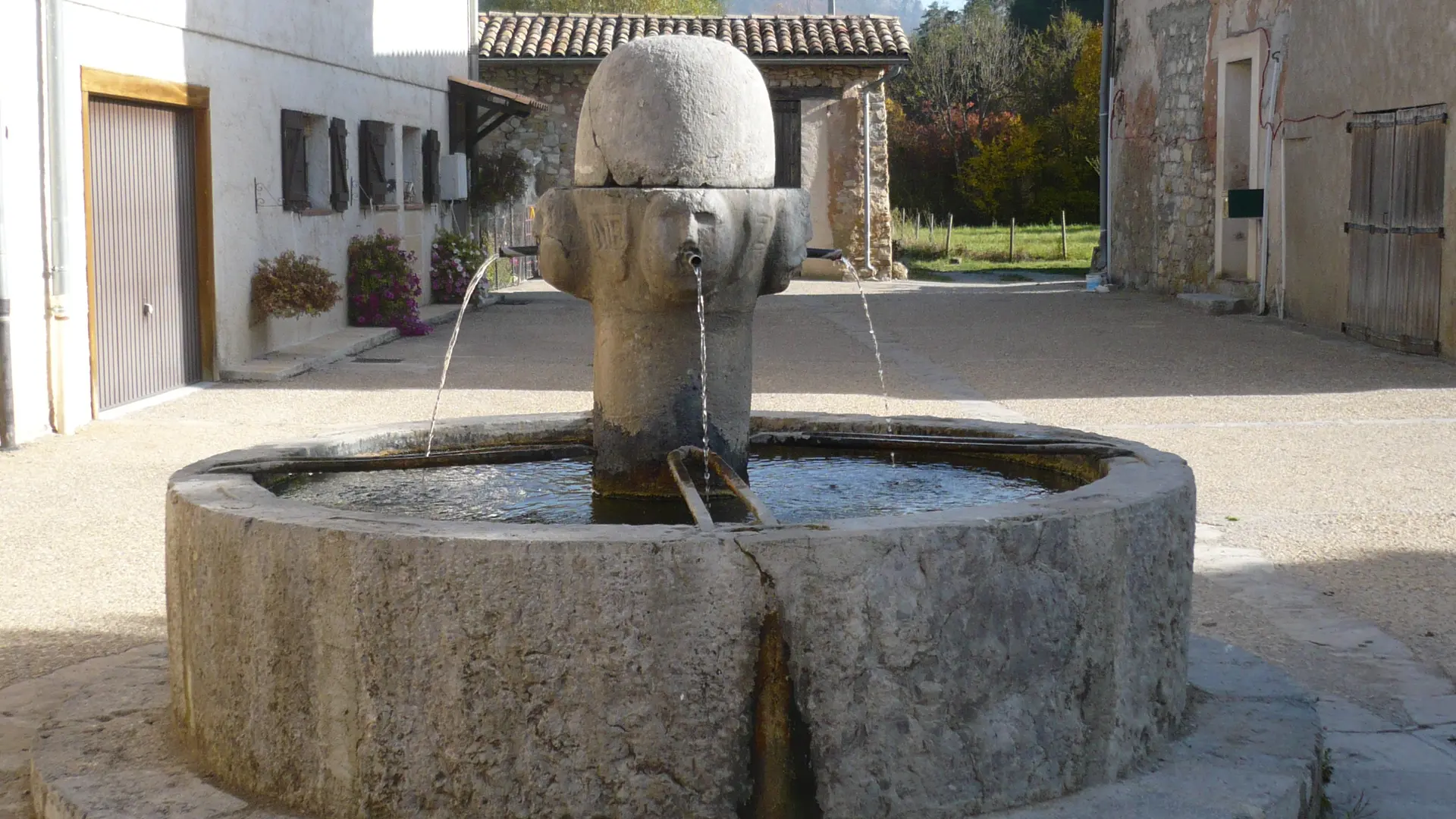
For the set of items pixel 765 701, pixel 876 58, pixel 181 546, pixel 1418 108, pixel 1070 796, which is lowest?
pixel 1070 796

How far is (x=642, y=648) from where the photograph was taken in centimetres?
290

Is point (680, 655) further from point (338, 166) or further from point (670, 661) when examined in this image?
point (338, 166)

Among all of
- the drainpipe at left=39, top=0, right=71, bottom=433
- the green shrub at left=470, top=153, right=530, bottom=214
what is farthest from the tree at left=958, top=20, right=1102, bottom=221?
the drainpipe at left=39, top=0, right=71, bottom=433

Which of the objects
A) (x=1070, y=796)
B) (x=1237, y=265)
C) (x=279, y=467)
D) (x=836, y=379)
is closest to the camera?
(x=1070, y=796)

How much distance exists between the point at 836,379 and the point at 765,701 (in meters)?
8.05

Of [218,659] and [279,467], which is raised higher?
[279,467]

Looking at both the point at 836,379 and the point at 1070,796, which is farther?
the point at 836,379

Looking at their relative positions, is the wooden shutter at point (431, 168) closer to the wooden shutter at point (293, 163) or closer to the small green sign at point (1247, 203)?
the wooden shutter at point (293, 163)

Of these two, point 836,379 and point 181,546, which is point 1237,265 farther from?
point 181,546

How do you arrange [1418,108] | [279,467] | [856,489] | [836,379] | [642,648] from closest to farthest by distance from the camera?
[642,648]
[279,467]
[856,489]
[836,379]
[1418,108]

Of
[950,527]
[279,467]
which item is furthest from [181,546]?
[950,527]

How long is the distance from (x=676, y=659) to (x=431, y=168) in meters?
15.5

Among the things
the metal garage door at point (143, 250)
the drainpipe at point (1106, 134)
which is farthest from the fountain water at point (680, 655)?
the drainpipe at point (1106, 134)

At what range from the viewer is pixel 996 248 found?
2831 cm
